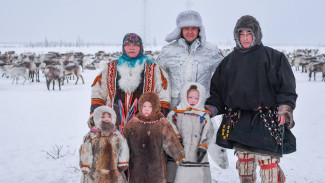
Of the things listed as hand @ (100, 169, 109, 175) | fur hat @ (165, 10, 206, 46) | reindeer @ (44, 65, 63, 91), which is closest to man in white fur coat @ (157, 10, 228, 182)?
fur hat @ (165, 10, 206, 46)

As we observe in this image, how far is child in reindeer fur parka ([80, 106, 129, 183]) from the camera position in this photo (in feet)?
8.39

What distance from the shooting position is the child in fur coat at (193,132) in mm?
2801

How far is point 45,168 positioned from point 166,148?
8.83 ft

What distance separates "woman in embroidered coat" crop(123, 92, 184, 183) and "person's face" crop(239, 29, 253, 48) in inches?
38.6

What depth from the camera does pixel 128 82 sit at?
3156 mm

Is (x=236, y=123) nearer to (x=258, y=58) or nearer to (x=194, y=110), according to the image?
(x=194, y=110)

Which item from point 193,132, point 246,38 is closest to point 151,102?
point 193,132

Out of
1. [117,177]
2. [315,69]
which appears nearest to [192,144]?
[117,177]

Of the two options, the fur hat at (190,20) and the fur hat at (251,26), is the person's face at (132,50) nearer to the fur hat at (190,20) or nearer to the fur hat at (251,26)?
the fur hat at (190,20)

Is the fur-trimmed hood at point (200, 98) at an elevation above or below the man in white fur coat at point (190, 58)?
below

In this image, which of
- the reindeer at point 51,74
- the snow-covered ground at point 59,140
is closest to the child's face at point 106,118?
the snow-covered ground at point 59,140

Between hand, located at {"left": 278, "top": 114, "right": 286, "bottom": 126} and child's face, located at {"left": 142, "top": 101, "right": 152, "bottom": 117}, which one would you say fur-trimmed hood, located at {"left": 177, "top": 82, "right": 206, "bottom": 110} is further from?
hand, located at {"left": 278, "top": 114, "right": 286, "bottom": 126}

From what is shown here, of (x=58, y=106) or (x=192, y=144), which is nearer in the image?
(x=192, y=144)

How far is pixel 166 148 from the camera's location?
106 inches
